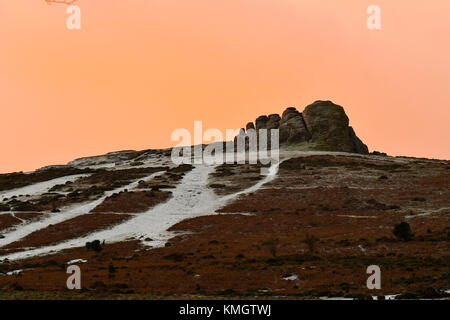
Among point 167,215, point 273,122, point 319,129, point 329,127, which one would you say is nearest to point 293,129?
point 319,129

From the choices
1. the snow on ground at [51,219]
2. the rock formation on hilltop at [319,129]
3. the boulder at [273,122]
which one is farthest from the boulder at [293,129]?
the snow on ground at [51,219]

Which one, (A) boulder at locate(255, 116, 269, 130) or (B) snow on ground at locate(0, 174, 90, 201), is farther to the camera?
(A) boulder at locate(255, 116, 269, 130)

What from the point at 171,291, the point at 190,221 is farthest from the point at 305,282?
the point at 190,221

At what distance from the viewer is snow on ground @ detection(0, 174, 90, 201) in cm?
9381

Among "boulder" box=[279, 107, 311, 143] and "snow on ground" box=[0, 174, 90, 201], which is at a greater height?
"boulder" box=[279, 107, 311, 143]

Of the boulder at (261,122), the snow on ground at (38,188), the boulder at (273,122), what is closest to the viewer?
the snow on ground at (38,188)

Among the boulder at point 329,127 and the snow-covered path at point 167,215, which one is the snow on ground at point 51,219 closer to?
the snow-covered path at point 167,215

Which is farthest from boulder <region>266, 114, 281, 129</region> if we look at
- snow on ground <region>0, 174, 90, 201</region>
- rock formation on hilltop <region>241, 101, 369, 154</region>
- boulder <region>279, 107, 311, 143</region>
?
snow on ground <region>0, 174, 90, 201</region>

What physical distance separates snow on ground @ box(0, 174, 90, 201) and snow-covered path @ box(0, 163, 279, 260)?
26781mm

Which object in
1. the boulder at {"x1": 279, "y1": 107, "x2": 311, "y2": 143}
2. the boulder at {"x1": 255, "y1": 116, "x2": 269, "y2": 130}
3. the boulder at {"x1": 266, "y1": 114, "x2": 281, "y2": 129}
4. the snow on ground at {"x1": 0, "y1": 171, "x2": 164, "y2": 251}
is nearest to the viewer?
the snow on ground at {"x1": 0, "y1": 171, "x2": 164, "y2": 251}

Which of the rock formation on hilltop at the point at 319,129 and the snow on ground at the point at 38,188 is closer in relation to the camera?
the snow on ground at the point at 38,188

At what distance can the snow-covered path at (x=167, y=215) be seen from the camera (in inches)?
2103

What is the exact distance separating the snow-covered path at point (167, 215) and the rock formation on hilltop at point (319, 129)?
44.8 meters

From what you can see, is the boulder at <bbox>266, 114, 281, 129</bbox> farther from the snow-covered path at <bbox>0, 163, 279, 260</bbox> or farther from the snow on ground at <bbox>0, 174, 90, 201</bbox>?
the snow on ground at <bbox>0, 174, 90, 201</bbox>
